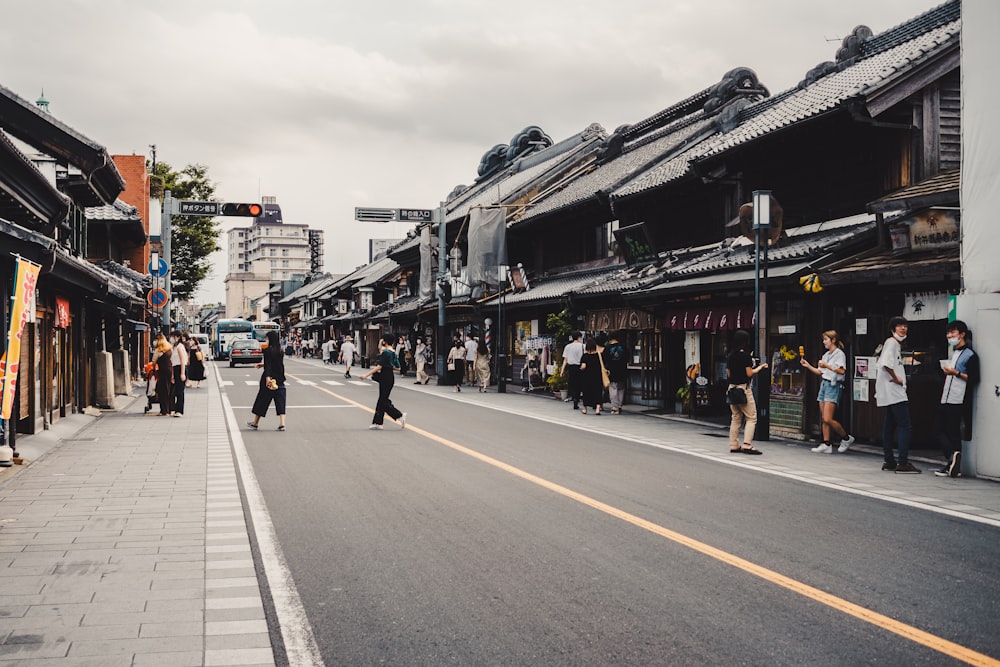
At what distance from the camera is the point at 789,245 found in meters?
16.5

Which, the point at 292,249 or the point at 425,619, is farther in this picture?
the point at 292,249

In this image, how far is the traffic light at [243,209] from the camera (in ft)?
83.1

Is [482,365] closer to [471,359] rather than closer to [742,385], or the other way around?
[471,359]

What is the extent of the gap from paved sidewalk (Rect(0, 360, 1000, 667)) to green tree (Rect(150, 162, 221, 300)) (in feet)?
93.6

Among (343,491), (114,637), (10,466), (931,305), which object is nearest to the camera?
(114,637)

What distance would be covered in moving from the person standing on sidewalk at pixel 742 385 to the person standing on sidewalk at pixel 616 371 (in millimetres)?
7167

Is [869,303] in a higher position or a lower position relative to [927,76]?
lower

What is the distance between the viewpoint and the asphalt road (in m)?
4.42

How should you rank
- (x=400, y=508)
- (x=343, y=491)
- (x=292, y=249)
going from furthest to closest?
(x=292, y=249), (x=343, y=491), (x=400, y=508)

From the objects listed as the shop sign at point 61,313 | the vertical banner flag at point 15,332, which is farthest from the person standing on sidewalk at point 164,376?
the vertical banner flag at point 15,332

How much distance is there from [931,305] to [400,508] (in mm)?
8323

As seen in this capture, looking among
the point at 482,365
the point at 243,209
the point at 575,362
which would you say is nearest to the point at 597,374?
the point at 575,362

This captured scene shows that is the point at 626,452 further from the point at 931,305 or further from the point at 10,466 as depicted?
the point at 10,466

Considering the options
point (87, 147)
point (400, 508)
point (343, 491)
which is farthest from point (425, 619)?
point (87, 147)
